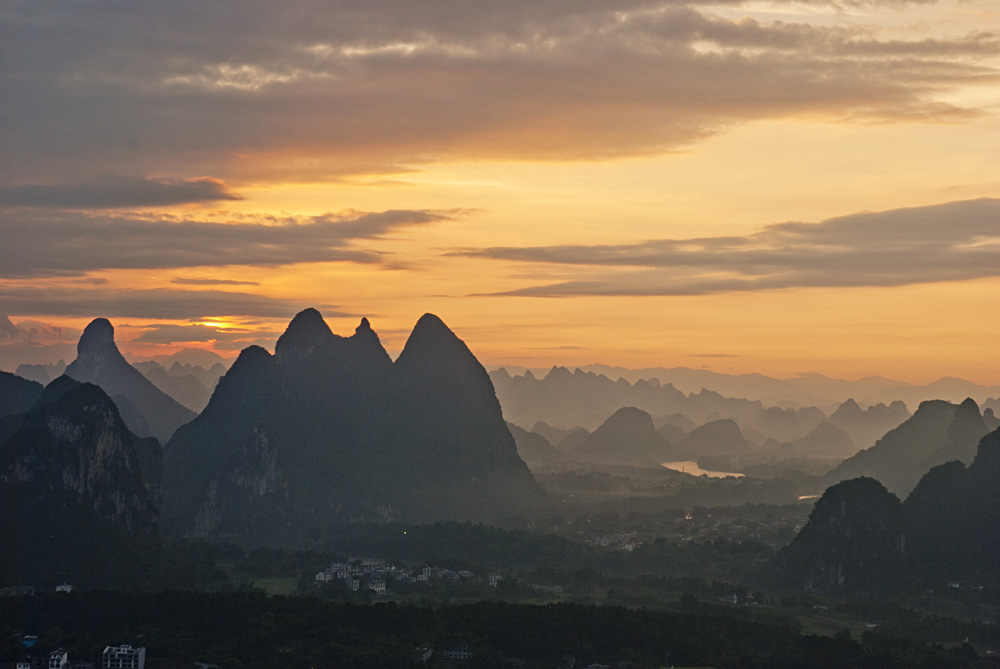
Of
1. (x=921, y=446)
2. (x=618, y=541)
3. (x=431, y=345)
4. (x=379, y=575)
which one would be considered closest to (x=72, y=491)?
(x=379, y=575)

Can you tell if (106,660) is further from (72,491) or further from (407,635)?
(72,491)

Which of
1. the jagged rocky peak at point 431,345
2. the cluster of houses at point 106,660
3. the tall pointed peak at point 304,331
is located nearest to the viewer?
the cluster of houses at point 106,660

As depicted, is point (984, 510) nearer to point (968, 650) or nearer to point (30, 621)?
point (968, 650)

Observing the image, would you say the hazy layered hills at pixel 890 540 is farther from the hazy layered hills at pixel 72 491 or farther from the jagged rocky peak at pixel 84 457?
the jagged rocky peak at pixel 84 457

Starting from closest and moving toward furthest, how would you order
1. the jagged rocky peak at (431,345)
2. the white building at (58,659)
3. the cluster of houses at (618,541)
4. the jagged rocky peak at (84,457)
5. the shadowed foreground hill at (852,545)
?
the white building at (58,659) < the jagged rocky peak at (84,457) < the shadowed foreground hill at (852,545) < the cluster of houses at (618,541) < the jagged rocky peak at (431,345)

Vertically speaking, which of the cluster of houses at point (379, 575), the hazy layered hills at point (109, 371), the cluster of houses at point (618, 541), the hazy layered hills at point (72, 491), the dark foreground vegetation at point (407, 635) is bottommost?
the cluster of houses at point (618, 541)

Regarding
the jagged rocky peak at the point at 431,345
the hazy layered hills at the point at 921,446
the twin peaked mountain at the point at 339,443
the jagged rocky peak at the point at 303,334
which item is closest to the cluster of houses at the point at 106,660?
the twin peaked mountain at the point at 339,443
